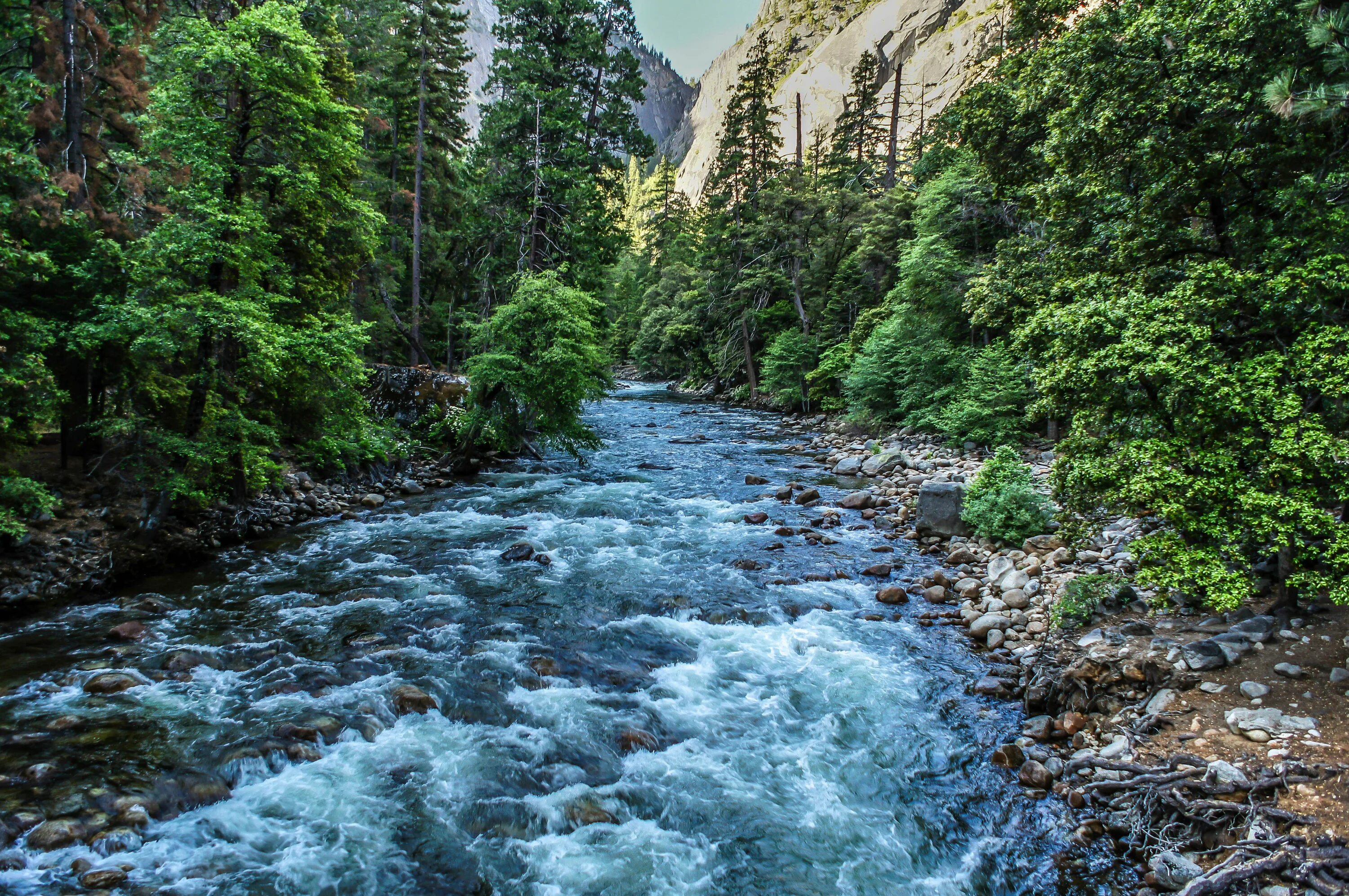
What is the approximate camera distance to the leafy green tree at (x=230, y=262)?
8930mm

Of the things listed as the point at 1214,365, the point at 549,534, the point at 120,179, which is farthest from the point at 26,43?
the point at 1214,365

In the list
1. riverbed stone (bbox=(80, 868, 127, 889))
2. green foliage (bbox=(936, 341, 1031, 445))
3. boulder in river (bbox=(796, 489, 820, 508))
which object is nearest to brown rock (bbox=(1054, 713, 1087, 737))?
riverbed stone (bbox=(80, 868, 127, 889))

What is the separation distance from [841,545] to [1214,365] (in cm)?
718

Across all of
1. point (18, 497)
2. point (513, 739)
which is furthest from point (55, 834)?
point (18, 497)

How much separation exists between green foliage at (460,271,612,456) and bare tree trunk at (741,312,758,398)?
706 inches

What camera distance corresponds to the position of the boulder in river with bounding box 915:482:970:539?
12.2 metres

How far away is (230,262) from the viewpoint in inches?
374

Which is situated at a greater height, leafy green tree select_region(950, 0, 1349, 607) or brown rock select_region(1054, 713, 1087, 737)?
leafy green tree select_region(950, 0, 1349, 607)

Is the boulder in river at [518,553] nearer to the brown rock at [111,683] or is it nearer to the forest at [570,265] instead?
the forest at [570,265]

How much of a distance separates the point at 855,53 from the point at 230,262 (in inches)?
3887

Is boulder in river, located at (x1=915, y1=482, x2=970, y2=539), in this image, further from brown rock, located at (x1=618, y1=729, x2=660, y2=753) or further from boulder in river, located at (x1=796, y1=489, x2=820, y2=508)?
brown rock, located at (x1=618, y1=729, x2=660, y2=753)

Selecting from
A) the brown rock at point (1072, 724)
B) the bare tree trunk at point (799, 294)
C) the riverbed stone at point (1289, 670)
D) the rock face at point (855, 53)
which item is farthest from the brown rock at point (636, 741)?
the rock face at point (855, 53)

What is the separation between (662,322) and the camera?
5022 centimetres

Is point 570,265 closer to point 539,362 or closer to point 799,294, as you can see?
point 539,362
